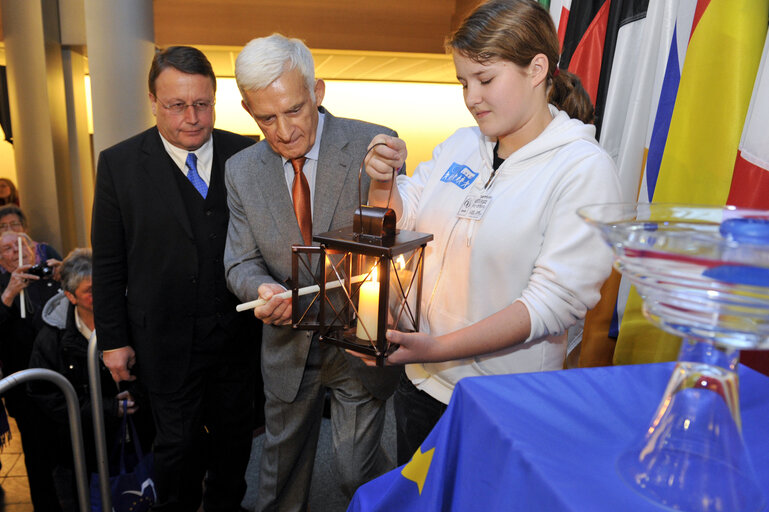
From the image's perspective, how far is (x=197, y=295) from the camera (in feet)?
7.04

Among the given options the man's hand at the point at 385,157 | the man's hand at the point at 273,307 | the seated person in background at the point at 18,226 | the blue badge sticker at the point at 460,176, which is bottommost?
the seated person in background at the point at 18,226

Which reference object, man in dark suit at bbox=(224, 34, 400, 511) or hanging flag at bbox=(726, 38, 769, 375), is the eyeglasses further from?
hanging flag at bbox=(726, 38, 769, 375)

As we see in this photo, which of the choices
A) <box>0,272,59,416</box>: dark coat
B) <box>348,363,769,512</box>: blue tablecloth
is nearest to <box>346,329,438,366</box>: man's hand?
<box>348,363,769,512</box>: blue tablecloth

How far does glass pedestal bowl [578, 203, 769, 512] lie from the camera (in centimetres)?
50

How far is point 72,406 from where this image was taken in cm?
190

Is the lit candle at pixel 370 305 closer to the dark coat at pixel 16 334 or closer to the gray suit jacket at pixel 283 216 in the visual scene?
the gray suit jacket at pixel 283 216

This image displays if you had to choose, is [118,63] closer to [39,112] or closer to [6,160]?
[39,112]

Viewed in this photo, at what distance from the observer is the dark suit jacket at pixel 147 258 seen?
2102 mm

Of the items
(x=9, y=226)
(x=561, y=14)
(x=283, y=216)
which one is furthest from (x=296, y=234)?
(x=9, y=226)

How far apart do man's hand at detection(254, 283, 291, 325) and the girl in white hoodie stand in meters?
0.37

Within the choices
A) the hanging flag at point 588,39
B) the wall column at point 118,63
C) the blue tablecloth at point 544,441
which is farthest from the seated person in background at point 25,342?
the hanging flag at point 588,39

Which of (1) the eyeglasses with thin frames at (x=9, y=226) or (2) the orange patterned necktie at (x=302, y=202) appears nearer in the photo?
(2) the orange patterned necktie at (x=302, y=202)

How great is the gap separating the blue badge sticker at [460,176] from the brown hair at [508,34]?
0.91 ft

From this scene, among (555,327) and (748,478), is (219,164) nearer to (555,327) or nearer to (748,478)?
(555,327)
